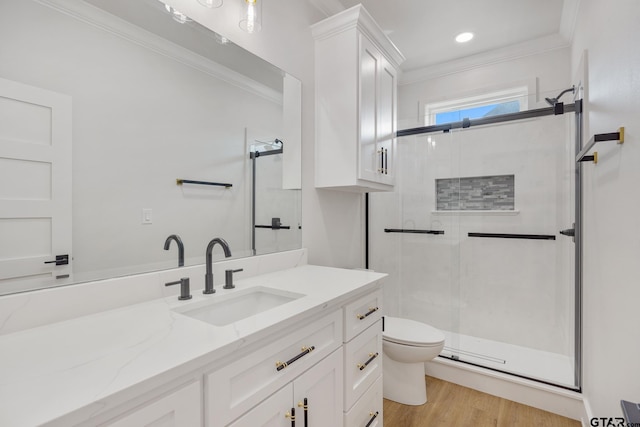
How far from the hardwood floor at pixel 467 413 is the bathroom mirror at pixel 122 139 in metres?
1.36

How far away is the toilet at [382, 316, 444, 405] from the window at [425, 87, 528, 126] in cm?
180

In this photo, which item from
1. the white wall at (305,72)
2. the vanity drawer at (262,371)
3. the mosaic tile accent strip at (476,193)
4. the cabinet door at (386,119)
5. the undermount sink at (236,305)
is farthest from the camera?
the mosaic tile accent strip at (476,193)

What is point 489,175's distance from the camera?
2740 mm

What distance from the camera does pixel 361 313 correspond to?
138 cm

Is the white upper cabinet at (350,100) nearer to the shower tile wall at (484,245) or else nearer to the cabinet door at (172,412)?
the shower tile wall at (484,245)

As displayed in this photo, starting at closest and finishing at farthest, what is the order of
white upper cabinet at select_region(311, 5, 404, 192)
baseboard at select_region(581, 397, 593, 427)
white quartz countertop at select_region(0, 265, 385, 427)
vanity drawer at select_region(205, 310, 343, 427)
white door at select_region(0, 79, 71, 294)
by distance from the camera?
white quartz countertop at select_region(0, 265, 385, 427)
vanity drawer at select_region(205, 310, 343, 427)
white door at select_region(0, 79, 71, 294)
baseboard at select_region(581, 397, 593, 427)
white upper cabinet at select_region(311, 5, 404, 192)

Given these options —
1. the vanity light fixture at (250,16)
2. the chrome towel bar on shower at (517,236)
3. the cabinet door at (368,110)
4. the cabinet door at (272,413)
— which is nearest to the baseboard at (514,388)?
the chrome towel bar on shower at (517,236)

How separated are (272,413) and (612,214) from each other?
1426mm

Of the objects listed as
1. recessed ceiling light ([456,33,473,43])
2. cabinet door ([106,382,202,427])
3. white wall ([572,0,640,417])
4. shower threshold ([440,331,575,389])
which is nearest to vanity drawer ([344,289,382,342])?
cabinet door ([106,382,202,427])

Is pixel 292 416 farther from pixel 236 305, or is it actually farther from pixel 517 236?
pixel 517 236

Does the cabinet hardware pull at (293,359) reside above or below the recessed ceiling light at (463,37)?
below

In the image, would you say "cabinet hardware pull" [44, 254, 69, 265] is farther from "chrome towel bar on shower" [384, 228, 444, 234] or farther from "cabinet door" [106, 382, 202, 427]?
"chrome towel bar on shower" [384, 228, 444, 234]

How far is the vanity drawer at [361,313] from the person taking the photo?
1257 mm

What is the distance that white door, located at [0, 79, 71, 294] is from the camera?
0.85 meters
